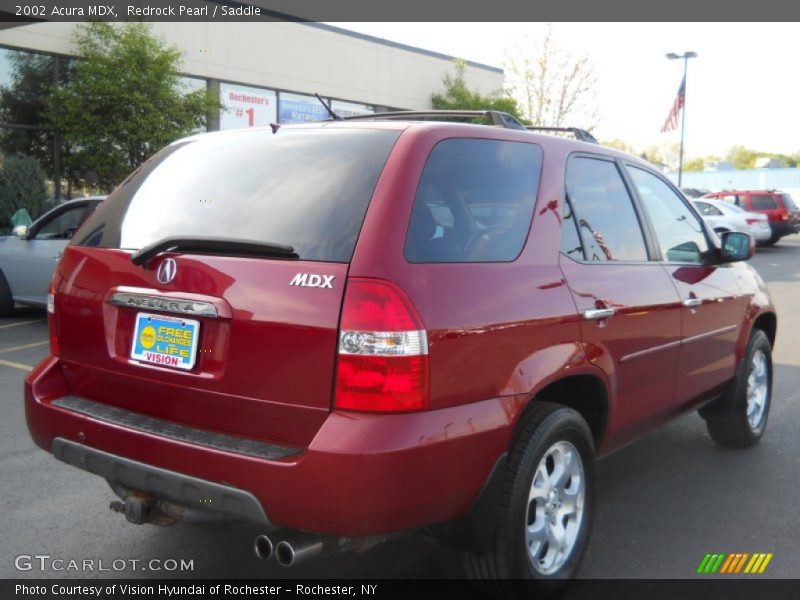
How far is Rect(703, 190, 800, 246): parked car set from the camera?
25219 mm

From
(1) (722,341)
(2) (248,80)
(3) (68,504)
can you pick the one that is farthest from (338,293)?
(2) (248,80)

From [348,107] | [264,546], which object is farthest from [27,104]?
[264,546]

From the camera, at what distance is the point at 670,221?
4434 mm

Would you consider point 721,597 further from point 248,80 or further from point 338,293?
point 248,80

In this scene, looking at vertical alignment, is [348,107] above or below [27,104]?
above

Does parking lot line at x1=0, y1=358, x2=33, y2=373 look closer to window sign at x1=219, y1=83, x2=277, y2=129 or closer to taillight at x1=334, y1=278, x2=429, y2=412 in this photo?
taillight at x1=334, y1=278, x2=429, y2=412

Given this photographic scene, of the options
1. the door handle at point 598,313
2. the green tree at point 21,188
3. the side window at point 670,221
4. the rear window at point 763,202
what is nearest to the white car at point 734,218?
the rear window at point 763,202

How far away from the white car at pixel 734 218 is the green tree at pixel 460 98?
23.8 ft

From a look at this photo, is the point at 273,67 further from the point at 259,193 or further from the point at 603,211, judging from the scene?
the point at 259,193

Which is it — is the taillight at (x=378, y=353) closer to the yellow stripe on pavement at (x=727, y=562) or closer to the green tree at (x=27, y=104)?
the yellow stripe on pavement at (x=727, y=562)

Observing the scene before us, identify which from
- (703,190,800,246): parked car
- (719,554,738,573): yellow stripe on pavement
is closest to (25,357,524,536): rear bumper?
(719,554,738,573): yellow stripe on pavement

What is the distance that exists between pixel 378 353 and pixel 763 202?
1021 inches

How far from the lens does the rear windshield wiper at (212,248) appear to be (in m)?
2.73

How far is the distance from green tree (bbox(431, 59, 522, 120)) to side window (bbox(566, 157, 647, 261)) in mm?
23550
